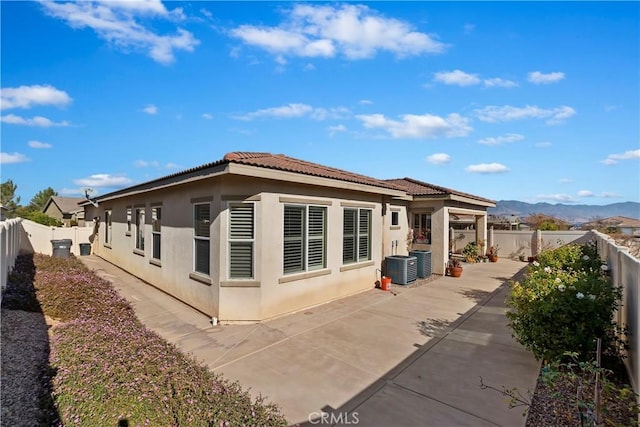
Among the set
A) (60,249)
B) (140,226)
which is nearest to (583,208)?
(140,226)

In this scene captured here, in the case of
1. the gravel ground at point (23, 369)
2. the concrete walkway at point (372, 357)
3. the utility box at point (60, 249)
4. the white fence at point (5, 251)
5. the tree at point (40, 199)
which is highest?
the tree at point (40, 199)

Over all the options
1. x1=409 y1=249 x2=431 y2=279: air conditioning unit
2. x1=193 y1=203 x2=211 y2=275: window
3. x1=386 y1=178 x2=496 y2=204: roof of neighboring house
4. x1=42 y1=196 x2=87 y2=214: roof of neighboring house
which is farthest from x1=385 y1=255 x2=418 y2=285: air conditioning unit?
x1=42 y1=196 x2=87 y2=214: roof of neighboring house

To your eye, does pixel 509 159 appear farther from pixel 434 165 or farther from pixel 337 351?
pixel 434 165

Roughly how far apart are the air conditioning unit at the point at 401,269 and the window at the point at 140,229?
9.52m

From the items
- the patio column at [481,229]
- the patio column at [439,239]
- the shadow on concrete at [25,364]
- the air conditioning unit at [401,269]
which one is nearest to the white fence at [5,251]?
the shadow on concrete at [25,364]

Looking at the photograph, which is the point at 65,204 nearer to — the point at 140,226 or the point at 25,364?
the point at 140,226

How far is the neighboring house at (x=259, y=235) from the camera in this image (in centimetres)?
687

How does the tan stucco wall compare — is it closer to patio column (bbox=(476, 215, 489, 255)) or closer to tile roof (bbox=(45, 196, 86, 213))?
patio column (bbox=(476, 215, 489, 255))

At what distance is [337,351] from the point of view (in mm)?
5480

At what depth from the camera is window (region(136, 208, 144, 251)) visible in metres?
11.6

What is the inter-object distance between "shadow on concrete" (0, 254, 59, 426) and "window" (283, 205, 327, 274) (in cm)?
461

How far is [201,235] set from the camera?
299 inches

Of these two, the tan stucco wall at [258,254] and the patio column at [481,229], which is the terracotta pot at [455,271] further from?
the patio column at [481,229]

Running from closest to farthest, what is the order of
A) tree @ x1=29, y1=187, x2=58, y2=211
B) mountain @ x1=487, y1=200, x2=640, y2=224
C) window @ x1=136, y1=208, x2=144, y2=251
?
window @ x1=136, y1=208, x2=144, y2=251 → tree @ x1=29, y1=187, x2=58, y2=211 → mountain @ x1=487, y1=200, x2=640, y2=224
